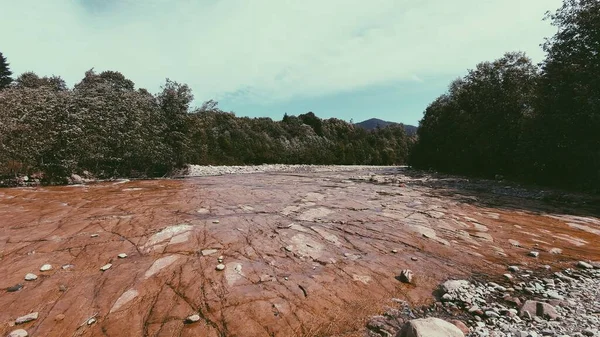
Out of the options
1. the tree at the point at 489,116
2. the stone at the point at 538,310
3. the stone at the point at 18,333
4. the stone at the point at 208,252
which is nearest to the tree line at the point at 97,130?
the stone at the point at 208,252

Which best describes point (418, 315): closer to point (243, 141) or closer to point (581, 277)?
point (581, 277)

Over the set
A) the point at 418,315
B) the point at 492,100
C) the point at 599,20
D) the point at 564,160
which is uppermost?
the point at 599,20

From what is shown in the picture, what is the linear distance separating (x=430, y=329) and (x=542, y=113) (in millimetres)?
21628

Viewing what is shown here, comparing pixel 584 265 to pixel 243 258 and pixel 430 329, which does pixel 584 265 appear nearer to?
pixel 430 329

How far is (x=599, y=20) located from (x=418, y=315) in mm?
21441

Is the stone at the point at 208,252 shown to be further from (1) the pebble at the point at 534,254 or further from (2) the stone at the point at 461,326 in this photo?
(1) the pebble at the point at 534,254

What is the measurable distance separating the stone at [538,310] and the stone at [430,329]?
1.42 m

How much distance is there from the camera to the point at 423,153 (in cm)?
4066

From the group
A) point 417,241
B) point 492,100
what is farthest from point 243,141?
point 417,241

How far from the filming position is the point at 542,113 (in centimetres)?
1897

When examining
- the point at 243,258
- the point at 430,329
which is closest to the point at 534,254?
the point at 430,329

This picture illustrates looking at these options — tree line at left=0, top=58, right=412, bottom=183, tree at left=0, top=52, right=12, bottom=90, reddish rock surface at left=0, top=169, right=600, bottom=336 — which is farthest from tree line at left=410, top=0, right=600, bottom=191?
tree at left=0, top=52, right=12, bottom=90

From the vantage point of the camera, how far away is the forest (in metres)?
16.0

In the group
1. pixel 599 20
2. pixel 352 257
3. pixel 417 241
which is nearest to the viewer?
pixel 352 257
